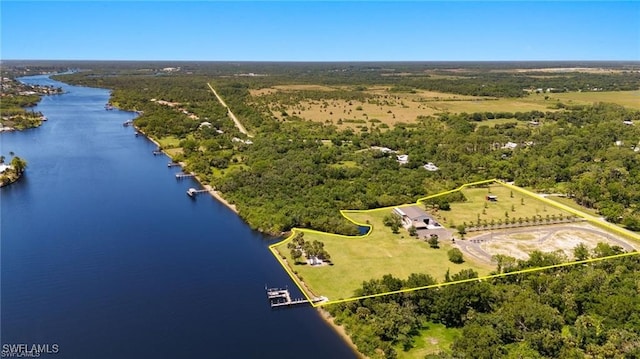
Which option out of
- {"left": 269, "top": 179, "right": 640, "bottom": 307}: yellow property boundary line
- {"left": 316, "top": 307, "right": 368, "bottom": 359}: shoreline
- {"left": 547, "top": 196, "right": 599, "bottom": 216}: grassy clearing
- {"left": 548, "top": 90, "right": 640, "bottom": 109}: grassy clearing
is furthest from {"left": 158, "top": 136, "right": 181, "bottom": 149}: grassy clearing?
{"left": 548, "top": 90, "right": 640, "bottom": 109}: grassy clearing

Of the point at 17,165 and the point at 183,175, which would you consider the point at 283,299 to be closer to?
the point at 183,175

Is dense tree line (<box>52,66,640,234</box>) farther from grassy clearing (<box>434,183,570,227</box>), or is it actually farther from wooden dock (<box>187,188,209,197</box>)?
grassy clearing (<box>434,183,570,227</box>)

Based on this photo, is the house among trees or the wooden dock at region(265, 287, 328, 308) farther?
the house among trees

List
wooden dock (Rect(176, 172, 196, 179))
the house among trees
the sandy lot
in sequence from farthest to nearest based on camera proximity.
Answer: wooden dock (Rect(176, 172, 196, 179)) → the house among trees → the sandy lot

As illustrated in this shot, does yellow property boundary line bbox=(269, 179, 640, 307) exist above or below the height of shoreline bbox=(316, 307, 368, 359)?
above

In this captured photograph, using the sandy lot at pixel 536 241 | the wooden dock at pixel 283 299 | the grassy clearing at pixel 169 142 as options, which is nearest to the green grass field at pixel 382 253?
the wooden dock at pixel 283 299

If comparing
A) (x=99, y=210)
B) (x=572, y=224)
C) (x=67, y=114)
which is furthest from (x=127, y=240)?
(x=67, y=114)

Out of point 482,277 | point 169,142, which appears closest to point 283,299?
point 482,277
